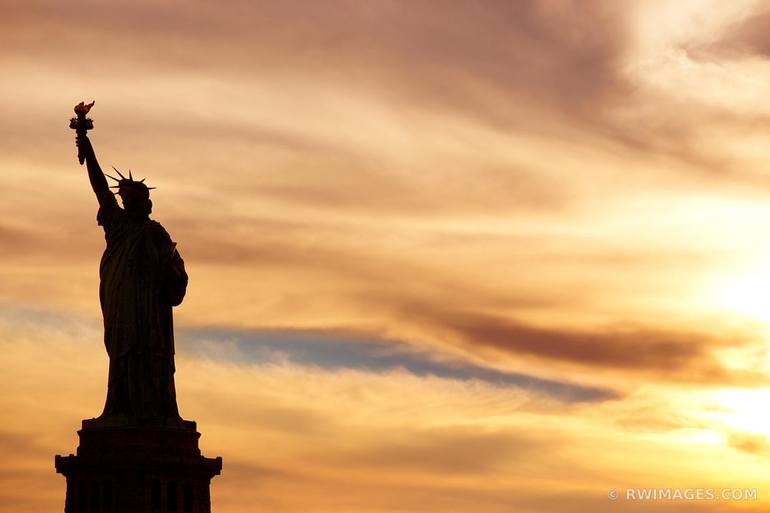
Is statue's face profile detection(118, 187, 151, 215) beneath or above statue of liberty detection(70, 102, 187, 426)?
above

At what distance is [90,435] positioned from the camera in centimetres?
7625

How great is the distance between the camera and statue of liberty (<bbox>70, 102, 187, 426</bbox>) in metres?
76.9

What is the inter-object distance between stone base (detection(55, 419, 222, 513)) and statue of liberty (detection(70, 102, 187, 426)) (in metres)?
0.46

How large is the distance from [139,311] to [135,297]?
0.41m

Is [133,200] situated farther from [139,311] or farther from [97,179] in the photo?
[139,311]

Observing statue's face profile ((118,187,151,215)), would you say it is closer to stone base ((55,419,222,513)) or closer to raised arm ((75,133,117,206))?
raised arm ((75,133,117,206))

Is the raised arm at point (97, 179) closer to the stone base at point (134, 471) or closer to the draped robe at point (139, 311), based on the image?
the draped robe at point (139, 311)

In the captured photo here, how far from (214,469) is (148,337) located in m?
4.19

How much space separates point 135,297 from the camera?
77500mm

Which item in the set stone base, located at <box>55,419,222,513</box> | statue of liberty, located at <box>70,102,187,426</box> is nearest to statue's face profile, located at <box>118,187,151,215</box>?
statue of liberty, located at <box>70,102,187,426</box>

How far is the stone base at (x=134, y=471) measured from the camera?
75.6 metres

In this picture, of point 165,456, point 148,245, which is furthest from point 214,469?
point 148,245

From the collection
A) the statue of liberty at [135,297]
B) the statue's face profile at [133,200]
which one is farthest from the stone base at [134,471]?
the statue's face profile at [133,200]

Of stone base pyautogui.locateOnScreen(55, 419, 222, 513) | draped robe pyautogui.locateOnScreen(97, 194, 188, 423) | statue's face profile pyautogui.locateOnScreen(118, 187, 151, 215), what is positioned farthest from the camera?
statue's face profile pyautogui.locateOnScreen(118, 187, 151, 215)
